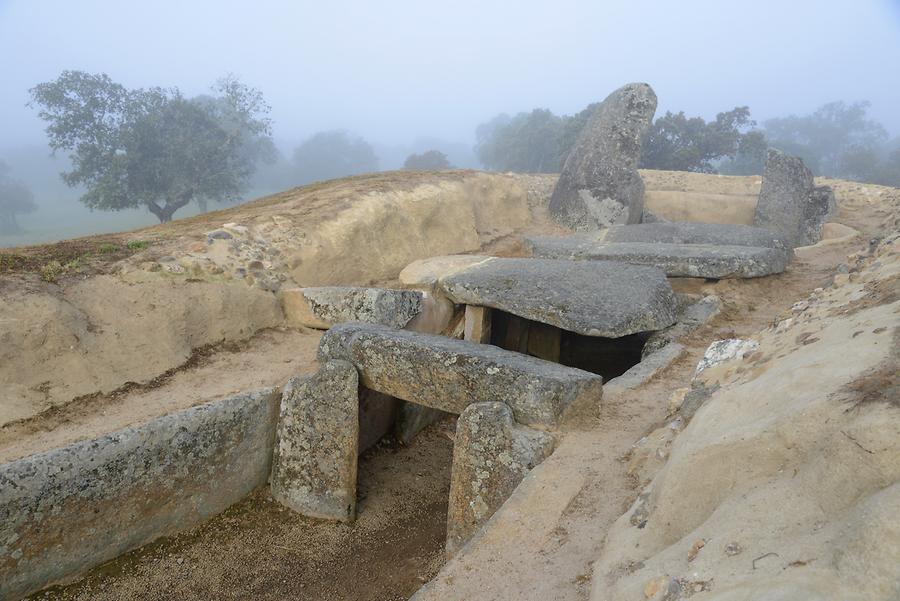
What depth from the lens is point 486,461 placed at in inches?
159

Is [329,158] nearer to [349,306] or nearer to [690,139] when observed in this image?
[690,139]

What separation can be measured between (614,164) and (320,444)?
29.8 feet

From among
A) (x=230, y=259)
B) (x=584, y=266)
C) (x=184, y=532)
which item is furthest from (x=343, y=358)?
(x=584, y=266)

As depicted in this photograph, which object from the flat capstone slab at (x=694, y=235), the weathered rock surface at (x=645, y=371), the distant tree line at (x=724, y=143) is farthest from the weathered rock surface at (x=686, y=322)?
the distant tree line at (x=724, y=143)

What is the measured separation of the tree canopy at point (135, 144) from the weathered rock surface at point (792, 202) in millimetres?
18976

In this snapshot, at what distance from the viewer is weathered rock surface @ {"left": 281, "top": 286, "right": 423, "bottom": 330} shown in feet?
21.4

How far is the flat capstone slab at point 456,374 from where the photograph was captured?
4160mm

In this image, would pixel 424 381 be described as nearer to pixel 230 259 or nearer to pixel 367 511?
pixel 367 511

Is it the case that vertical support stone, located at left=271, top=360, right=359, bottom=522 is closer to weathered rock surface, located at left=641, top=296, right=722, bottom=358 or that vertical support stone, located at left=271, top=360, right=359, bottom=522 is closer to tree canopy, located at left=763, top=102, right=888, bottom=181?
weathered rock surface, located at left=641, top=296, right=722, bottom=358

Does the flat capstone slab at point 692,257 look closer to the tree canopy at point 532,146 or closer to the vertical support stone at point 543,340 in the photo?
the vertical support stone at point 543,340

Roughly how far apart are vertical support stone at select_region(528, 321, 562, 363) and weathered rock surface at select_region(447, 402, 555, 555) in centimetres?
469

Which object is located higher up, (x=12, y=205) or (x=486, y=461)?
(x=486, y=461)

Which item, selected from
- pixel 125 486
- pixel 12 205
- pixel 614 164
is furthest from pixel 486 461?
pixel 12 205

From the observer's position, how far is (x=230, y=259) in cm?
721
